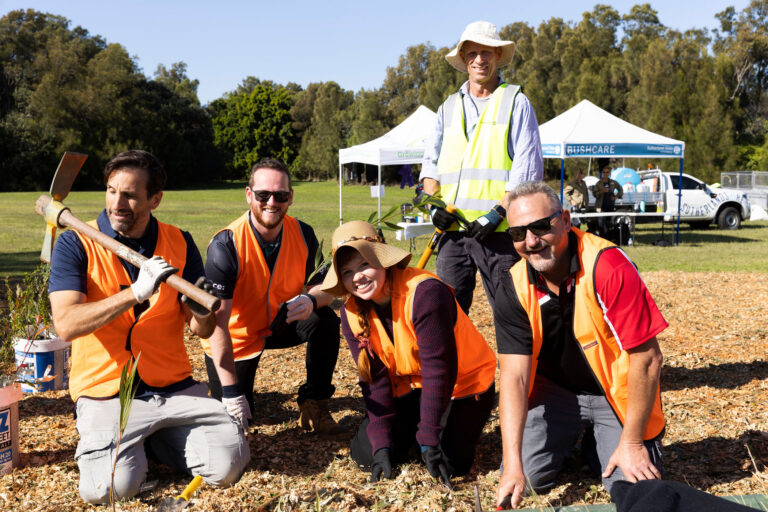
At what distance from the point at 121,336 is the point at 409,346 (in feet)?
4.68

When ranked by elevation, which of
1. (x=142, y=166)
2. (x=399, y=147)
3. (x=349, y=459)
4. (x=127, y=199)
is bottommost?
(x=349, y=459)

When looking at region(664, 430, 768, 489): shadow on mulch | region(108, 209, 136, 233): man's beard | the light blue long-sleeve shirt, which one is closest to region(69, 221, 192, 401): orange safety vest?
region(108, 209, 136, 233): man's beard

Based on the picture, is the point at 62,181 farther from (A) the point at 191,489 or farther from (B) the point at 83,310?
(A) the point at 191,489

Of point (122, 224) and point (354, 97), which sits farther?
point (354, 97)

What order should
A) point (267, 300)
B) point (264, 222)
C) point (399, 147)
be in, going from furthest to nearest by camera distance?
point (399, 147) → point (267, 300) → point (264, 222)

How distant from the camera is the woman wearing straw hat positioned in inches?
128

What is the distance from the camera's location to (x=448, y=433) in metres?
3.46

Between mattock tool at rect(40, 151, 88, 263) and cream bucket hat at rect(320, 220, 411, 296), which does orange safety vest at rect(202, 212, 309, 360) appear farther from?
mattock tool at rect(40, 151, 88, 263)

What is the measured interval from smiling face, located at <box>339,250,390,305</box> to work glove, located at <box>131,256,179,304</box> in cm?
80

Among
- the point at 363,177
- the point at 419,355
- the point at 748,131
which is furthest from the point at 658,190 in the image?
the point at 363,177

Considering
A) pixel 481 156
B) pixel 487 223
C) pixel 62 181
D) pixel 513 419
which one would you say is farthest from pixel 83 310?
pixel 481 156

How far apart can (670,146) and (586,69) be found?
24.3 metres

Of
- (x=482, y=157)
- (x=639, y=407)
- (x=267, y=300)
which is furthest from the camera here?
(x=482, y=157)

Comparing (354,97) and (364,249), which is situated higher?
(354,97)
